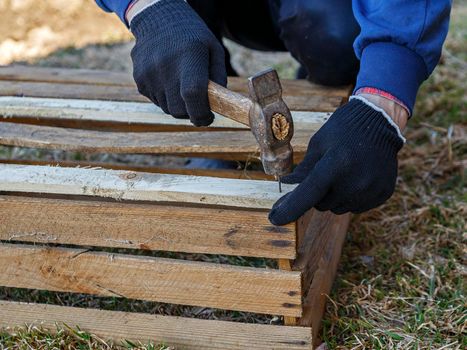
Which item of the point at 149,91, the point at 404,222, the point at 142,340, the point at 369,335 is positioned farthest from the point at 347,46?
the point at 142,340

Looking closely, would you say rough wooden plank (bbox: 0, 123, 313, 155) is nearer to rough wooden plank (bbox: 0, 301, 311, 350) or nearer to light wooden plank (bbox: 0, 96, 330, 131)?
light wooden plank (bbox: 0, 96, 330, 131)

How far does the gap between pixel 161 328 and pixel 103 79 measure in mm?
904

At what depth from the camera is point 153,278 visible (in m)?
1.54

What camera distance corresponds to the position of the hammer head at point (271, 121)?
1297 millimetres

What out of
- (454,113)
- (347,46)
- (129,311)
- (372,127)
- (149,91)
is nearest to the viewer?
(372,127)

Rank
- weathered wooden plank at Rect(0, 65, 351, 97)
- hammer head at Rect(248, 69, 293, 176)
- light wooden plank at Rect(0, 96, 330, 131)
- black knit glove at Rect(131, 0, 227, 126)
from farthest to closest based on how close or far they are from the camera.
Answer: weathered wooden plank at Rect(0, 65, 351, 97) < light wooden plank at Rect(0, 96, 330, 131) < black knit glove at Rect(131, 0, 227, 126) < hammer head at Rect(248, 69, 293, 176)

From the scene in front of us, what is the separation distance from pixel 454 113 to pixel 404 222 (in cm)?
87

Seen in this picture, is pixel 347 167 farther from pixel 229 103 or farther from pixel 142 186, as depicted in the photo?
pixel 142 186

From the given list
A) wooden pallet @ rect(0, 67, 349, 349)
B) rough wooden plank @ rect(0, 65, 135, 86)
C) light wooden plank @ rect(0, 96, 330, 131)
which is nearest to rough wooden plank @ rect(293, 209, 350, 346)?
wooden pallet @ rect(0, 67, 349, 349)

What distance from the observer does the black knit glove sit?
1.43 m

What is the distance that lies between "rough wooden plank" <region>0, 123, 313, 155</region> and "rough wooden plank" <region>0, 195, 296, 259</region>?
21 cm

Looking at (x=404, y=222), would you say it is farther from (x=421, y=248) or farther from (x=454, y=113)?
(x=454, y=113)

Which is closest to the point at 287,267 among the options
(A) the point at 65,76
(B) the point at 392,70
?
(B) the point at 392,70

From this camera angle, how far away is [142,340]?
158 cm
